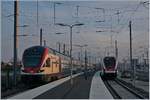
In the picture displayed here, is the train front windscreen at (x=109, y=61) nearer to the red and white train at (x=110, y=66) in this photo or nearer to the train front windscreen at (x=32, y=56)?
the red and white train at (x=110, y=66)

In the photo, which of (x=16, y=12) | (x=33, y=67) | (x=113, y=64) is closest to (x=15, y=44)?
(x=16, y=12)

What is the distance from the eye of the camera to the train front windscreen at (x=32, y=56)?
3743 cm

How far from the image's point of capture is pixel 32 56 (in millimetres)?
37875

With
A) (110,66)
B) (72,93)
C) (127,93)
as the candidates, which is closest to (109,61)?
(110,66)

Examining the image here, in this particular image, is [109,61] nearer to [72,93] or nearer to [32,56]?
[32,56]

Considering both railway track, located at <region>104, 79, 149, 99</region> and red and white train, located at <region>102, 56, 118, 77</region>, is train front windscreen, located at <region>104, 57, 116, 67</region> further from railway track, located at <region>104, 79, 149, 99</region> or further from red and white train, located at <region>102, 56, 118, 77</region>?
railway track, located at <region>104, 79, 149, 99</region>

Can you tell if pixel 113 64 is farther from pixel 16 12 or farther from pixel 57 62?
pixel 16 12

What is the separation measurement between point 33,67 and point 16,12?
7918 mm

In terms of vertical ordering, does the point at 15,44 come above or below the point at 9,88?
above

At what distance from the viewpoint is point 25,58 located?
37750 millimetres

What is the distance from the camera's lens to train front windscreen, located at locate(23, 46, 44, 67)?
123 feet

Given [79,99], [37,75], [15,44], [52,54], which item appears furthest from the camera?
[52,54]

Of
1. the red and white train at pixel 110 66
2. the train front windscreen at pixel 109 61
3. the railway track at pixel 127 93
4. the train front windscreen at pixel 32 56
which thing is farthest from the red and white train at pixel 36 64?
the train front windscreen at pixel 109 61

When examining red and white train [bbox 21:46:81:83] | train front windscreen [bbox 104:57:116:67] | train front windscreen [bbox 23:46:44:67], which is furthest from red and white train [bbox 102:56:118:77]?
train front windscreen [bbox 23:46:44:67]
